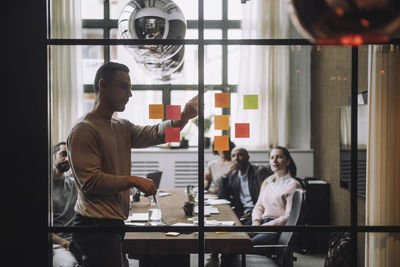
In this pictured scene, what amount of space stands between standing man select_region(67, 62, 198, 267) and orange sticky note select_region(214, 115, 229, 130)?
0.22m

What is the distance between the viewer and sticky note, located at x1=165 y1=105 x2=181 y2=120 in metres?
2.03

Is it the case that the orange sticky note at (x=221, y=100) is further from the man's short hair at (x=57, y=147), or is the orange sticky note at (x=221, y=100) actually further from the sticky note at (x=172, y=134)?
the man's short hair at (x=57, y=147)

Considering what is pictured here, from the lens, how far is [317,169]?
3492 millimetres

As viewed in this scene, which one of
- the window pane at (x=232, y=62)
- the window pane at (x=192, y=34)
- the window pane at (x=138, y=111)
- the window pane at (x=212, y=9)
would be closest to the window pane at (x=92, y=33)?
the window pane at (x=138, y=111)

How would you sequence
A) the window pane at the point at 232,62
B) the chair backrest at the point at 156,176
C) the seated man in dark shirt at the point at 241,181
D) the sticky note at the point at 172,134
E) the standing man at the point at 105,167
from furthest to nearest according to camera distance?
1. the window pane at the point at 232,62
2. the seated man in dark shirt at the point at 241,181
3. the chair backrest at the point at 156,176
4. the sticky note at the point at 172,134
5. the standing man at the point at 105,167

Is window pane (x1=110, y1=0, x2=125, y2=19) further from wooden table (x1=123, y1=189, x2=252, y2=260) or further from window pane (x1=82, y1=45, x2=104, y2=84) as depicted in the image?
wooden table (x1=123, y1=189, x2=252, y2=260)

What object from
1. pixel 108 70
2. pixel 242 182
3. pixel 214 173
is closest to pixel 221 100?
pixel 108 70

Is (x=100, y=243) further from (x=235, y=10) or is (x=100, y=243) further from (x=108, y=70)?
(x=235, y=10)

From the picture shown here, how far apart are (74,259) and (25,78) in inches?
38.6

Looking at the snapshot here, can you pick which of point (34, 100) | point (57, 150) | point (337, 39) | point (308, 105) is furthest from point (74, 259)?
point (308, 105)

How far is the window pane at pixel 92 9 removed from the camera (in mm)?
2105

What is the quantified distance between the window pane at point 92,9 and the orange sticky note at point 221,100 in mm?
782

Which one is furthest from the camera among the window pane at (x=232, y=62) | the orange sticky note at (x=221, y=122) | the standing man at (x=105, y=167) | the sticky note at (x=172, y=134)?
the window pane at (x=232, y=62)

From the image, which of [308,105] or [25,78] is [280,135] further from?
[25,78]
